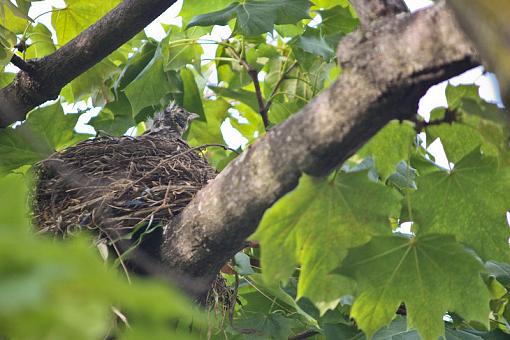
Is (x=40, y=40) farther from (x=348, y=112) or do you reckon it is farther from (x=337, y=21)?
(x=348, y=112)

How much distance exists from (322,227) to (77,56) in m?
1.04

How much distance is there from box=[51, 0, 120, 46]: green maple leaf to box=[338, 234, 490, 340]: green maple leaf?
1.45 meters

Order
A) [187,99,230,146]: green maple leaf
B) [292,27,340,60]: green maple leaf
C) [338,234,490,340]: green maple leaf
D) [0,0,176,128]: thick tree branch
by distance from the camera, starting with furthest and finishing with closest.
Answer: [187,99,230,146]: green maple leaf
[292,27,340,60]: green maple leaf
[0,0,176,128]: thick tree branch
[338,234,490,340]: green maple leaf

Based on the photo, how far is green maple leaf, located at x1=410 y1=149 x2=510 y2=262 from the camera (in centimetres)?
162

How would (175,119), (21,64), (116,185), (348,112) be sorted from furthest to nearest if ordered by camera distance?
1. (175,119)
2. (21,64)
3. (116,185)
4. (348,112)

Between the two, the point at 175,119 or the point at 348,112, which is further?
the point at 175,119

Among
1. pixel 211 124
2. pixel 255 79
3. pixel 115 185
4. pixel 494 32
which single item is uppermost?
pixel 494 32

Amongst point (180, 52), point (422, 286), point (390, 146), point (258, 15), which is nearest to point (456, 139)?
point (390, 146)

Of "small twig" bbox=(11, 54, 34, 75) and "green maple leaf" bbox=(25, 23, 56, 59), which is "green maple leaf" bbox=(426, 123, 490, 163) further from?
"green maple leaf" bbox=(25, 23, 56, 59)

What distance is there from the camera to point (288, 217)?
4.50 feet

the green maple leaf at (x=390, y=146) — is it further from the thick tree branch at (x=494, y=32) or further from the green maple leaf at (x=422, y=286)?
the thick tree branch at (x=494, y=32)

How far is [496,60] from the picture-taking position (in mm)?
701

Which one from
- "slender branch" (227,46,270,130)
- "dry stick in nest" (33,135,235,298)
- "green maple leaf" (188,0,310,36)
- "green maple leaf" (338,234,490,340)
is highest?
"green maple leaf" (188,0,310,36)

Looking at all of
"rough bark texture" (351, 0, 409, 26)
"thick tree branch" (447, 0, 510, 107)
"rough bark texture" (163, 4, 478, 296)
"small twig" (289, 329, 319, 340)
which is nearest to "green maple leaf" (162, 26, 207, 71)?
"small twig" (289, 329, 319, 340)
